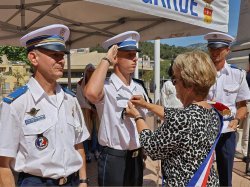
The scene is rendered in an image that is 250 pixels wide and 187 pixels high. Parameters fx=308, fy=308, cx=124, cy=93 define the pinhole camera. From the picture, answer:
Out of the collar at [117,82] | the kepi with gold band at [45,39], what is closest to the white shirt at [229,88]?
the collar at [117,82]

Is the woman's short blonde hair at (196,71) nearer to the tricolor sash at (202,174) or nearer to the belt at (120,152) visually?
the tricolor sash at (202,174)

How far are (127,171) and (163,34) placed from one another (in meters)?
2.66

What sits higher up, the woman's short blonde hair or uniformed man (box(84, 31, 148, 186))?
the woman's short blonde hair

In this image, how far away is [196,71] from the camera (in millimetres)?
1709

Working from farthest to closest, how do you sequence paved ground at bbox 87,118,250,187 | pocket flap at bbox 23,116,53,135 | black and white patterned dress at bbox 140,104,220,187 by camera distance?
paved ground at bbox 87,118,250,187 < pocket flap at bbox 23,116,53,135 < black and white patterned dress at bbox 140,104,220,187

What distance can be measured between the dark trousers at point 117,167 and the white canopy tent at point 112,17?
131cm

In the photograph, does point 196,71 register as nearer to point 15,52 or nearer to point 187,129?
point 187,129

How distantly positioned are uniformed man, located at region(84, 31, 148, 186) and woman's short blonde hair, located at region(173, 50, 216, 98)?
0.62 m

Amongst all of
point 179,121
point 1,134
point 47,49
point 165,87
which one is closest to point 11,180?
point 1,134

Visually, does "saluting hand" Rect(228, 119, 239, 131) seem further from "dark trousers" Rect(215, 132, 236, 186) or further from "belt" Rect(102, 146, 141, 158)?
"belt" Rect(102, 146, 141, 158)

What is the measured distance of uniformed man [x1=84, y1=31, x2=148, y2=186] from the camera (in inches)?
90.3

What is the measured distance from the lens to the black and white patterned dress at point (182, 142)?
163 cm

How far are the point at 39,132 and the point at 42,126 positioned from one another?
39 mm

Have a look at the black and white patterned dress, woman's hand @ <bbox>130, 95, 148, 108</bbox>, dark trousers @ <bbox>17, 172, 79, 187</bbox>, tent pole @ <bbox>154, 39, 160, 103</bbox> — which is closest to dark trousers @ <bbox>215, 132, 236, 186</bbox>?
woman's hand @ <bbox>130, 95, 148, 108</bbox>
